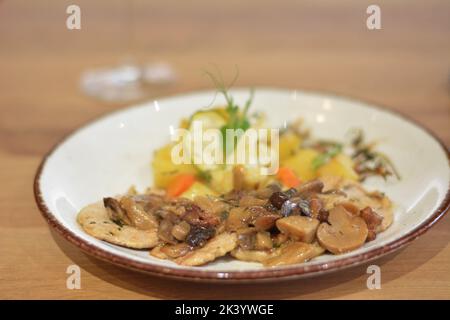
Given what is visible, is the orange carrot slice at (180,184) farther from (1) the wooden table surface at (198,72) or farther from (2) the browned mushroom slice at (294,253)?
(2) the browned mushroom slice at (294,253)

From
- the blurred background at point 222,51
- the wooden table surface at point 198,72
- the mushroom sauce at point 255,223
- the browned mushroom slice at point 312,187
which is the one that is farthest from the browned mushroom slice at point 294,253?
the blurred background at point 222,51

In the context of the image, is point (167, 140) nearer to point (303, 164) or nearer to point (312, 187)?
point (303, 164)

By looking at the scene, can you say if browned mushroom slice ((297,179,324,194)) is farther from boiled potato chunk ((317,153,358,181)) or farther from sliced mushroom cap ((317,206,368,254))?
boiled potato chunk ((317,153,358,181))

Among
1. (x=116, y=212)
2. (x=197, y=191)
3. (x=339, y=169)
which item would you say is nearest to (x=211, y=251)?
(x=116, y=212)

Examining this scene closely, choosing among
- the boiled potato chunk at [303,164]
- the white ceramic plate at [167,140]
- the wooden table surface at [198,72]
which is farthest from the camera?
the boiled potato chunk at [303,164]
